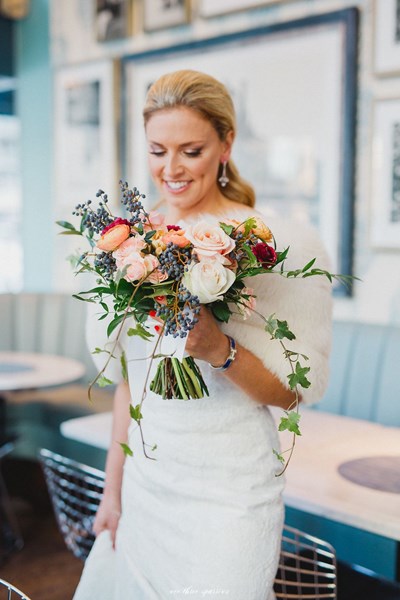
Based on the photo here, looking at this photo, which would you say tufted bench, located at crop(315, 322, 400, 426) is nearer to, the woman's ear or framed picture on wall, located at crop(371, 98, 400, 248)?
framed picture on wall, located at crop(371, 98, 400, 248)

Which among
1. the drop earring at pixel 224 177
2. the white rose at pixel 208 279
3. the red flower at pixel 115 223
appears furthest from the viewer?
the drop earring at pixel 224 177

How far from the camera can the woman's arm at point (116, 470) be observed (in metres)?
1.77

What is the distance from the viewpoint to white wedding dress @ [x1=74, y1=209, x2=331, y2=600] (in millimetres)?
1438

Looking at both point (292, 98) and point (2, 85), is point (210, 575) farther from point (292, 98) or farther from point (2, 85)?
point (2, 85)

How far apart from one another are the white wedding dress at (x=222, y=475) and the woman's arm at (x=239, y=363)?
0.03m

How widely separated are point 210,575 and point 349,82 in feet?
8.91

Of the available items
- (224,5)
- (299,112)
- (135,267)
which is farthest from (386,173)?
(135,267)

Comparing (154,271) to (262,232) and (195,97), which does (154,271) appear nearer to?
(262,232)

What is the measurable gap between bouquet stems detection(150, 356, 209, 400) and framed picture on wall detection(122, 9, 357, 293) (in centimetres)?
233

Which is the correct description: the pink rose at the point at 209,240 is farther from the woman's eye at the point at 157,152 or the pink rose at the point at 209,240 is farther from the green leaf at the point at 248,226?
the woman's eye at the point at 157,152

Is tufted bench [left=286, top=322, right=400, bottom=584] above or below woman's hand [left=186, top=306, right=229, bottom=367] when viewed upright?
below

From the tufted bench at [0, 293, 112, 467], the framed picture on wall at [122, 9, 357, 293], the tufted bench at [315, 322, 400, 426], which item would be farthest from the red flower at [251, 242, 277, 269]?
the tufted bench at [0, 293, 112, 467]

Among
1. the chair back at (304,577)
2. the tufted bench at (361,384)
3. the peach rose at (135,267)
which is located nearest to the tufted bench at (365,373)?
the tufted bench at (361,384)

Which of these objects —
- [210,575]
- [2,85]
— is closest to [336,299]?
[210,575]
